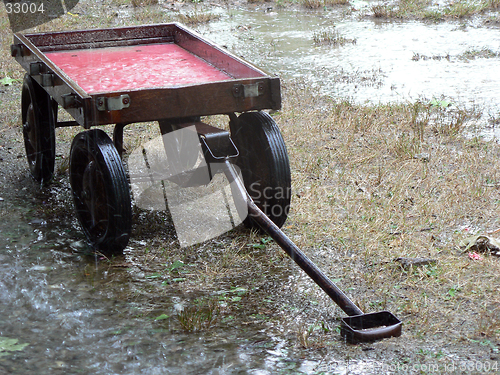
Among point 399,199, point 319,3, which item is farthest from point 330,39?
point 399,199

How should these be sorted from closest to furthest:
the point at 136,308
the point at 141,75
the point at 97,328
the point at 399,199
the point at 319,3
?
the point at 97,328, the point at 136,308, the point at 141,75, the point at 399,199, the point at 319,3

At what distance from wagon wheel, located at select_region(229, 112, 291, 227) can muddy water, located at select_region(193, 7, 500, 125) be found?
3.16m

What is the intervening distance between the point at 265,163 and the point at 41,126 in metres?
1.98

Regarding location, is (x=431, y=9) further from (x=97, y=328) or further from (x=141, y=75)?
(x=97, y=328)

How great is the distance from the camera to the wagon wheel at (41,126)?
14.9 ft

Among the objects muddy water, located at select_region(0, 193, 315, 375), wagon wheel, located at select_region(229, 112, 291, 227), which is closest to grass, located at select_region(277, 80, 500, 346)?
wagon wheel, located at select_region(229, 112, 291, 227)

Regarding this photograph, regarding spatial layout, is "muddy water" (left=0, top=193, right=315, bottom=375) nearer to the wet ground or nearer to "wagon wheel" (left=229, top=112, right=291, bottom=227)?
the wet ground

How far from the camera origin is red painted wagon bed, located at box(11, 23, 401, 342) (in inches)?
128

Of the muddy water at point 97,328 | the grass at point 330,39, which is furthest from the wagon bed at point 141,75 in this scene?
the grass at point 330,39

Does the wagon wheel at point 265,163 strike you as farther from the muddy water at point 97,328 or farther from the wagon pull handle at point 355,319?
the muddy water at point 97,328

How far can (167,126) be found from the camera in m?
4.61

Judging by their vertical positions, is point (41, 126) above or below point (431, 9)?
below

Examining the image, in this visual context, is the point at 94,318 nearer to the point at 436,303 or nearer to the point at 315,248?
the point at 315,248

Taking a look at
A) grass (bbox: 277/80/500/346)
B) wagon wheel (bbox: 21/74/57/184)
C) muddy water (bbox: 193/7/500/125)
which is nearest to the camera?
grass (bbox: 277/80/500/346)
